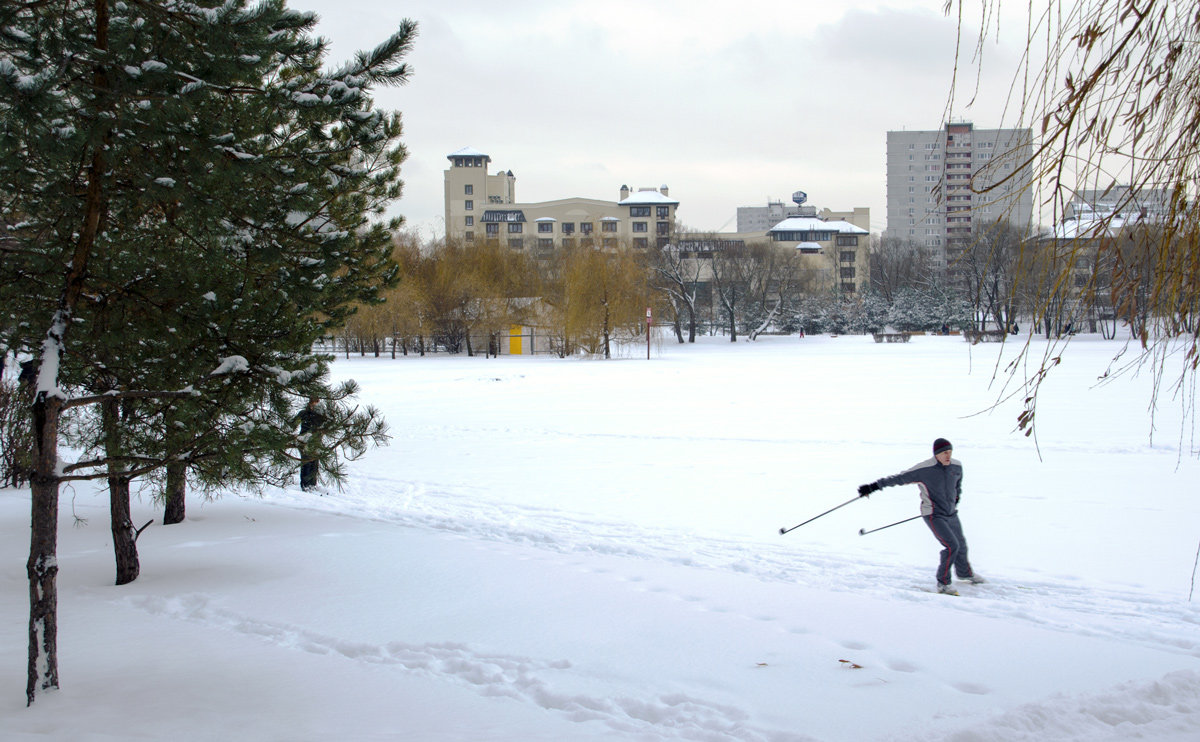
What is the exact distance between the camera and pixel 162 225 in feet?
20.7

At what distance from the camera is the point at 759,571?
7621 millimetres

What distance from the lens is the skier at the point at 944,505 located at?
22.6ft

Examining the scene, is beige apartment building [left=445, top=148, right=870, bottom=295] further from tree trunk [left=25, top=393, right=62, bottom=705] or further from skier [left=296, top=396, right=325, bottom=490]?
tree trunk [left=25, top=393, right=62, bottom=705]

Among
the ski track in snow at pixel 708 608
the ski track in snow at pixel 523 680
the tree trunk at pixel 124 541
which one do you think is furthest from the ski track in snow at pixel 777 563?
the tree trunk at pixel 124 541

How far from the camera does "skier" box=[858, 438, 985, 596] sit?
22.6 feet

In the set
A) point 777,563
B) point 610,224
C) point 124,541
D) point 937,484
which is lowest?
point 777,563

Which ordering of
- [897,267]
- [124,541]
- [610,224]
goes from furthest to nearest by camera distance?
[610,224] < [897,267] < [124,541]

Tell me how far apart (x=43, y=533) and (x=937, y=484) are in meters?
5.99

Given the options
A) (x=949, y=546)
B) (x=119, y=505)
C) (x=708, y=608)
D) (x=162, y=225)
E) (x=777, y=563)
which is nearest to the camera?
(x=162, y=225)

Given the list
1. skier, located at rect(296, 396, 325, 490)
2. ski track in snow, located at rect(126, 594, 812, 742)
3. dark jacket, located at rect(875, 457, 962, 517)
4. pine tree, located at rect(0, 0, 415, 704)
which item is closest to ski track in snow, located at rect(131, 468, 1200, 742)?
ski track in snow, located at rect(126, 594, 812, 742)

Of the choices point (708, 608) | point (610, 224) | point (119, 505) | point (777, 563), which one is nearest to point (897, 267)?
point (610, 224)

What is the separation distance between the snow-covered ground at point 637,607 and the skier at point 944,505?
216mm

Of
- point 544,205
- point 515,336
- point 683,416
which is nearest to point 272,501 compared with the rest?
point 683,416

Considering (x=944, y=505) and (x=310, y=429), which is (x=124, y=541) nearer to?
(x=310, y=429)
